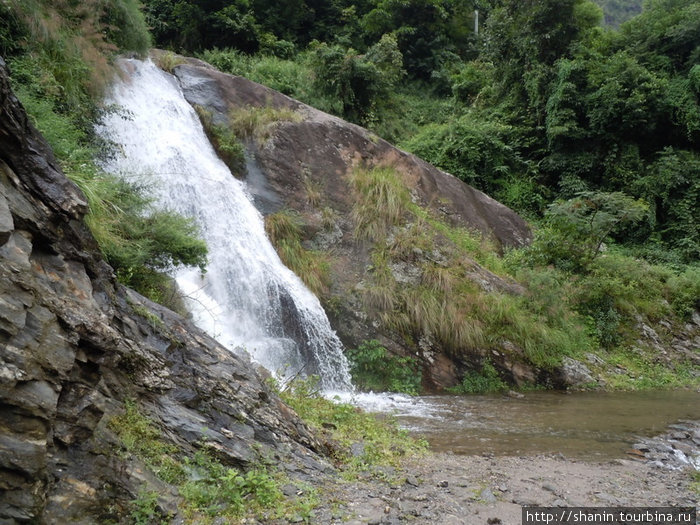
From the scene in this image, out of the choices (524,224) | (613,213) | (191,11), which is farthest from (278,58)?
(613,213)

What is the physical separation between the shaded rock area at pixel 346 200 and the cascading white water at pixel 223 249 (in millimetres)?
705

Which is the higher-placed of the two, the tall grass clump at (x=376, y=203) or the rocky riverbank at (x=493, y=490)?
the tall grass clump at (x=376, y=203)

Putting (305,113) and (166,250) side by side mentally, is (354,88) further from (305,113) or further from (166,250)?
(166,250)

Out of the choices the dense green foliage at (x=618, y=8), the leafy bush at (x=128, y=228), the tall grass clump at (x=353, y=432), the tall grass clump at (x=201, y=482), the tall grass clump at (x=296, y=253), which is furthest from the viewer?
the dense green foliage at (x=618, y=8)

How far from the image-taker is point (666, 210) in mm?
16609

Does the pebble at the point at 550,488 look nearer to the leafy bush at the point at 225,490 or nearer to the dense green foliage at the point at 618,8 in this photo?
the leafy bush at the point at 225,490

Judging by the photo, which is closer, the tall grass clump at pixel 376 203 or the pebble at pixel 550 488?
the pebble at pixel 550 488

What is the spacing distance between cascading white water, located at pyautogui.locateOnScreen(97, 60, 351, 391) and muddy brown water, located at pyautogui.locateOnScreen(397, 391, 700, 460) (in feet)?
6.82

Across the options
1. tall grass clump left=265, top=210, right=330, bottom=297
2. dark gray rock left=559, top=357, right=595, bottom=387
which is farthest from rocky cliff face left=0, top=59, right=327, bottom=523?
dark gray rock left=559, top=357, right=595, bottom=387

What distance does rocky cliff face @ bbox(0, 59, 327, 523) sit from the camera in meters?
2.57

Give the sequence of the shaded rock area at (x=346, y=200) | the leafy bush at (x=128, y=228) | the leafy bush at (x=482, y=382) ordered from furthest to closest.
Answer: the shaded rock area at (x=346, y=200) < the leafy bush at (x=482, y=382) < the leafy bush at (x=128, y=228)

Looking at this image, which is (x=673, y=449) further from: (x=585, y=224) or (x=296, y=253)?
(x=585, y=224)

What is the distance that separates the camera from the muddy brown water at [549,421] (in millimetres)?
5840

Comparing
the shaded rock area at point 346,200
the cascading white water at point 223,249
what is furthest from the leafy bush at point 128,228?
the shaded rock area at point 346,200
